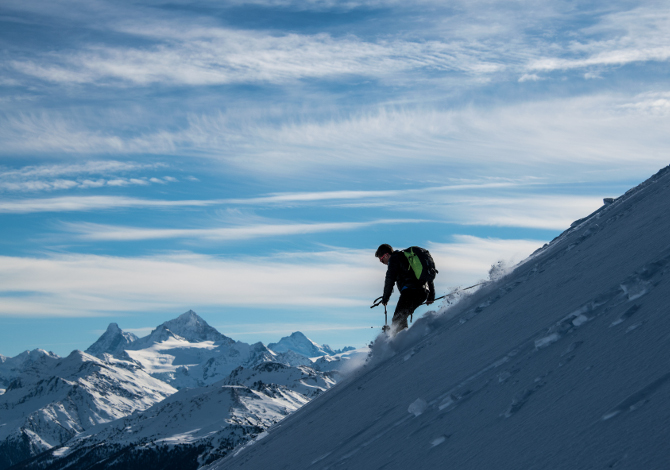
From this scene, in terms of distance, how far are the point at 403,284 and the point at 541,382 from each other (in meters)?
7.41

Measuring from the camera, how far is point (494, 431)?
171 inches

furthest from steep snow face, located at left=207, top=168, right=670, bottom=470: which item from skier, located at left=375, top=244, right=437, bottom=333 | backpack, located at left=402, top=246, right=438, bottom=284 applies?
skier, located at left=375, top=244, right=437, bottom=333

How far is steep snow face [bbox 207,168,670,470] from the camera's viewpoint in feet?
11.5

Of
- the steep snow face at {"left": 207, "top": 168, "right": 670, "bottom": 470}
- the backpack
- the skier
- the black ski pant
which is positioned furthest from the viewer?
the black ski pant

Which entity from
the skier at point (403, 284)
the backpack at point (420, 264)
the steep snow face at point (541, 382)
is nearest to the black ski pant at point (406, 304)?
the skier at point (403, 284)

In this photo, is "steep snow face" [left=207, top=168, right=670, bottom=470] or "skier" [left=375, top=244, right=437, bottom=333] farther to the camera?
"skier" [left=375, top=244, right=437, bottom=333]

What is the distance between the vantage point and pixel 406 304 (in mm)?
12211

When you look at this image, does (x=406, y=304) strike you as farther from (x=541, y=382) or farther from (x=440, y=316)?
(x=541, y=382)

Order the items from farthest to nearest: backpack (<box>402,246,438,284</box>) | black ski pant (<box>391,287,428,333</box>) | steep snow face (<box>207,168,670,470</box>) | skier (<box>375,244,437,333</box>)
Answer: black ski pant (<box>391,287,428,333</box>) → skier (<box>375,244,437,333</box>) → backpack (<box>402,246,438,284</box>) → steep snow face (<box>207,168,670,470</box>)

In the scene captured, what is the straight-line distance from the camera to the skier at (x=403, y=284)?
39.1 feet

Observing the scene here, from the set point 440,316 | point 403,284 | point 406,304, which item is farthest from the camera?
point 406,304

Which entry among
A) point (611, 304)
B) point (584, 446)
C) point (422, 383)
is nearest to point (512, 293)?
point (422, 383)

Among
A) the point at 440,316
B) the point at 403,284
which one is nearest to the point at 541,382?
the point at 440,316

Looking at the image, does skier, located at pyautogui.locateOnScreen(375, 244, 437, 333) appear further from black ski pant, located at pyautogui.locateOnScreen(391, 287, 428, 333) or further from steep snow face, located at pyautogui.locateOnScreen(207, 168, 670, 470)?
steep snow face, located at pyautogui.locateOnScreen(207, 168, 670, 470)
